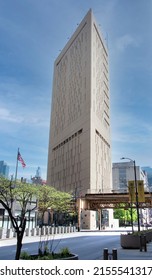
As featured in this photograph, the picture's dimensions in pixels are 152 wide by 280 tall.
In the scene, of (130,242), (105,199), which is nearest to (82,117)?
(105,199)

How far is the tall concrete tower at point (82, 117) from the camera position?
317ft

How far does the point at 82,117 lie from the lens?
103875 mm

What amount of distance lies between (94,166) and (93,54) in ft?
154

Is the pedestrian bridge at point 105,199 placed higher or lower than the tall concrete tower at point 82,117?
lower

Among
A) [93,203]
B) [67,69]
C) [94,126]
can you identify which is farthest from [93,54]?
[93,203]

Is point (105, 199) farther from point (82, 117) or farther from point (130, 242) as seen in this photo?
point (130, 242)

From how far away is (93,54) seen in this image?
108625mm

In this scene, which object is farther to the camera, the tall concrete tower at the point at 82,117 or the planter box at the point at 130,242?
the tall concrete tower at the point at 82,117

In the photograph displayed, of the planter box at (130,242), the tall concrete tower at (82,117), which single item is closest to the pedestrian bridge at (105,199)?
the tall concrete tower at (82,117)

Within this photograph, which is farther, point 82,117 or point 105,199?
point 82,117

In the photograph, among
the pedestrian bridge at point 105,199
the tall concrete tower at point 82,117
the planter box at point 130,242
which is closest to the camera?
the planter box at point 130,242

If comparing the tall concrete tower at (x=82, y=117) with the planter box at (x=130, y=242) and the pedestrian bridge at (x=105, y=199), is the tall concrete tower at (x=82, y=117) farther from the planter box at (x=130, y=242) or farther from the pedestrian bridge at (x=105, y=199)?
the planter box at (x=130, y=242)
